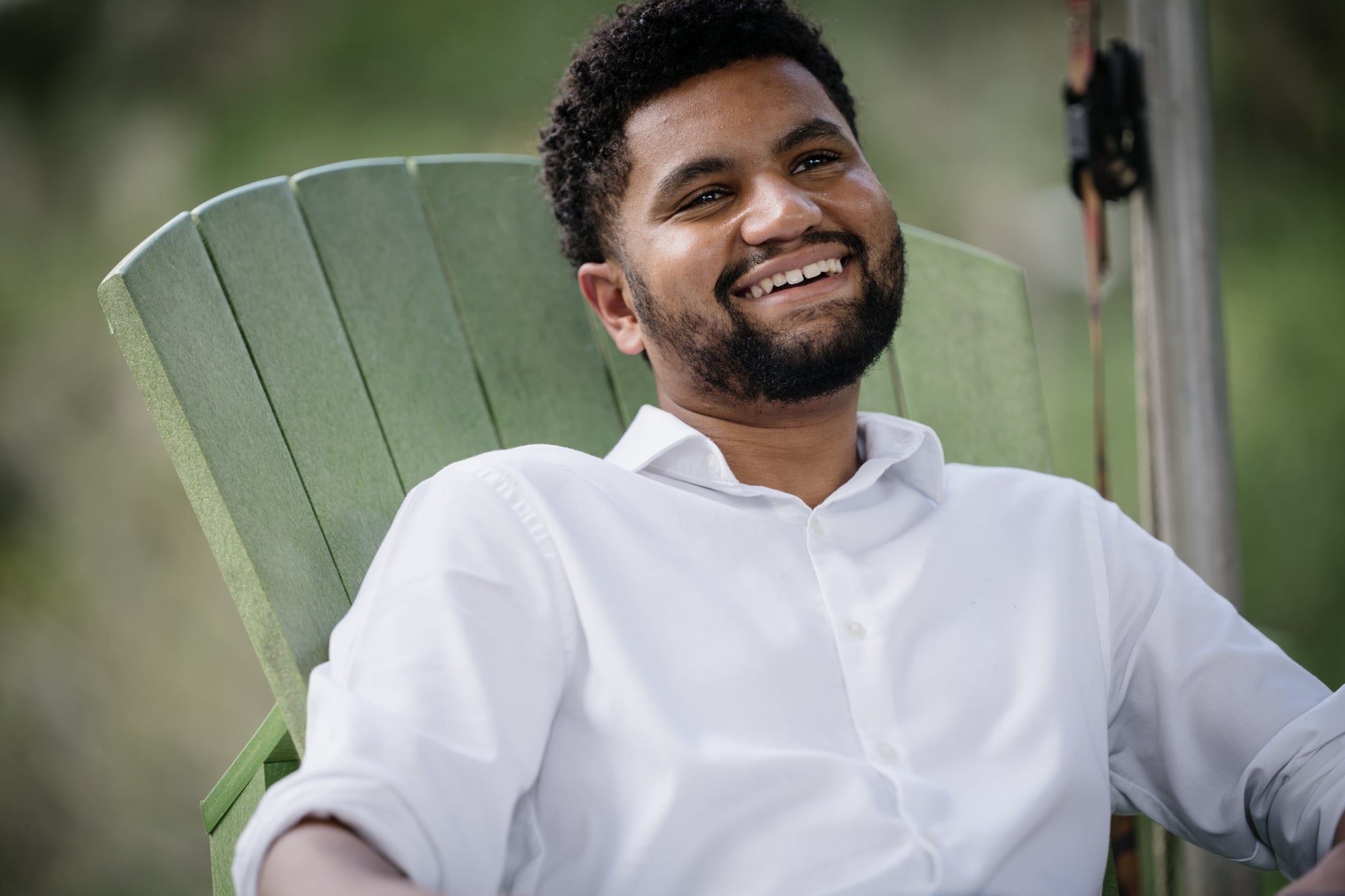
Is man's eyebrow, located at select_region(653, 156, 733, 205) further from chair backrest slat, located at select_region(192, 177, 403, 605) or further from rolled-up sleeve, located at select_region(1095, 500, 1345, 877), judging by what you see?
rolled-up sleeve, located at select_region(1095, 500, 1345, 877)

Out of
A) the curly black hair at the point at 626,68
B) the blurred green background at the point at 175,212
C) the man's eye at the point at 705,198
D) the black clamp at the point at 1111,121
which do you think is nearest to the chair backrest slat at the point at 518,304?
the curly black hair at the point at 626,68

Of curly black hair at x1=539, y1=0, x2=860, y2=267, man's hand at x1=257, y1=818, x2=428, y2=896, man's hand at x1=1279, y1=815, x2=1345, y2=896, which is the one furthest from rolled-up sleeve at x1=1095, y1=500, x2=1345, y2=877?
man's hand at x1=257, y1=818, x2=428, y2=896

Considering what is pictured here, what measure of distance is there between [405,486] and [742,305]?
460 millimetres

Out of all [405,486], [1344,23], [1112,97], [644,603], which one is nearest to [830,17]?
[1344,23]

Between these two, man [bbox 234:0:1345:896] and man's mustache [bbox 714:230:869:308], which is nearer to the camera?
man [bbox 234:0:1345:896]

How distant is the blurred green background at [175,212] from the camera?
10.9ft

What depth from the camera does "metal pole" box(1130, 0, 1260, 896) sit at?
1618 millimetres

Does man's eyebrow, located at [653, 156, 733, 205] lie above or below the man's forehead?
below

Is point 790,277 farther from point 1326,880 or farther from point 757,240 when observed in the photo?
point 1326,880

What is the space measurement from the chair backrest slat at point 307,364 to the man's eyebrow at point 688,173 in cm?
44

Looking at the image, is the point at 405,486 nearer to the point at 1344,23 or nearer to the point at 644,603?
the point at 644,603

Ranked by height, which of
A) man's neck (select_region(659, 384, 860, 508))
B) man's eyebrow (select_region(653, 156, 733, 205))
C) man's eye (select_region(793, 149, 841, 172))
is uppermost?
man's eyebrow (select_region(653, 156, 733, 205))

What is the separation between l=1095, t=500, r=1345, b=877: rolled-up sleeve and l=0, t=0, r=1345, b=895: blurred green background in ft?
7.37

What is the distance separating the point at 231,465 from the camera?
1089mm
